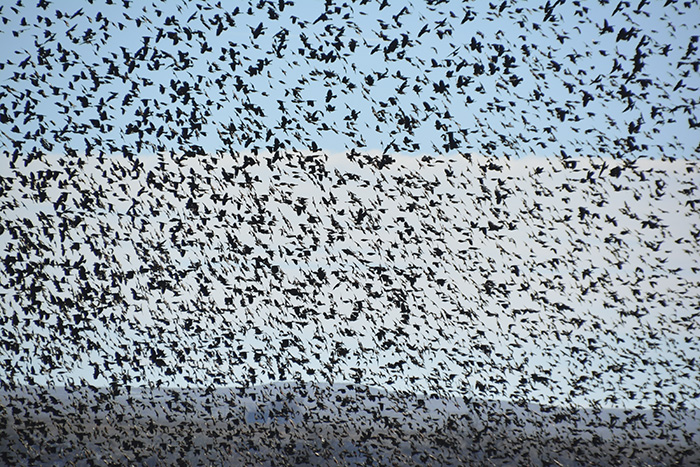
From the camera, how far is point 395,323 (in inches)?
1447

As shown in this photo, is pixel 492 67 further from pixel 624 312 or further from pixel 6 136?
pixel 6 136

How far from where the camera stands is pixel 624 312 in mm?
37594

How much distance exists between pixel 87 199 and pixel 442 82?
59.8 feet

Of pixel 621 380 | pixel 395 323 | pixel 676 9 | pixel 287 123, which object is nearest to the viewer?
pixel 676 9

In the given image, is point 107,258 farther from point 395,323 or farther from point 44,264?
point 395,323

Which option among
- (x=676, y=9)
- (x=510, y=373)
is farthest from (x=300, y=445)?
(x=676, y=9)

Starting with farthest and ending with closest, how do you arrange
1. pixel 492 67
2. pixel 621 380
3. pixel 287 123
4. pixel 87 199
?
pixel 621 380 < pixel 87 199 < pixel 287 123 < pixel 492 67

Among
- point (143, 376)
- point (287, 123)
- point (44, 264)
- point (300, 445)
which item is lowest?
point (143, 376)

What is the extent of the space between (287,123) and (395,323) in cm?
1272

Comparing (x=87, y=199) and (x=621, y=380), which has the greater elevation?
(x=87, y=199)

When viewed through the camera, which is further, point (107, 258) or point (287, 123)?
point (107, 258)

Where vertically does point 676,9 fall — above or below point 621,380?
above

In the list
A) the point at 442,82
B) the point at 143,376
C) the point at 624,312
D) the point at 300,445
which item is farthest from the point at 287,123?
the point at 300,445

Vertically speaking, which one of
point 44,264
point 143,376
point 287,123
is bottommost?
point 143,376
